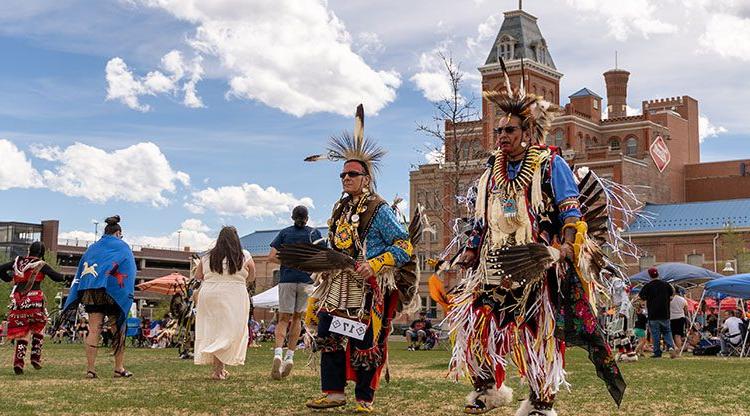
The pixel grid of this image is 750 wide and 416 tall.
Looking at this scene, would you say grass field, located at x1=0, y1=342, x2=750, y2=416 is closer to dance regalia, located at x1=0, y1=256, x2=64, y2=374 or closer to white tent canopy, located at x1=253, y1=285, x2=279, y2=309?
dance regalia, located at x1=0, y1=256, x2=64, y2=374

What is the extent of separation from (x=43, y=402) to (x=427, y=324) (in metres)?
18.8

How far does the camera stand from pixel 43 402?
23.6ft

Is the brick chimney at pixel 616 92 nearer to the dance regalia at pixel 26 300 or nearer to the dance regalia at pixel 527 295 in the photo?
the dance regalia at pixel 26 300

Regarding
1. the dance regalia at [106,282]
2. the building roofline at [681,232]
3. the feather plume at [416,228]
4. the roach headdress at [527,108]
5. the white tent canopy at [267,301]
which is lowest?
the white tent canopy at [267,301]

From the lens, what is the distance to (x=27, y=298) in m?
11.9

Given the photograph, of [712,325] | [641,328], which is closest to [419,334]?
[641,328]

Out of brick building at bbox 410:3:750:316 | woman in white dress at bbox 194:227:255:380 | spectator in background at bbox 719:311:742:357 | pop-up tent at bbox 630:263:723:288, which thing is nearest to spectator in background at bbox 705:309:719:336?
pop-up tent at bbox 630:263:723:288

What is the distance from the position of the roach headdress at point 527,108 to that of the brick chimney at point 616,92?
7883 centimetres

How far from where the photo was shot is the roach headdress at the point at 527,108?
6457mm

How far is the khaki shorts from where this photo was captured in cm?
1060

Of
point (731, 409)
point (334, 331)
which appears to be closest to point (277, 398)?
point (334, 331)

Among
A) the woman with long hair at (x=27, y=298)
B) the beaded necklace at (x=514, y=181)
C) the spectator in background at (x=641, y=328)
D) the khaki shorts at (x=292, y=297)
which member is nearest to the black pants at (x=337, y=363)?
the beaded necklace at (x=514, y=181)

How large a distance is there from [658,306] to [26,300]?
39.7 feet

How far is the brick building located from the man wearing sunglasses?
5552 centimetres
